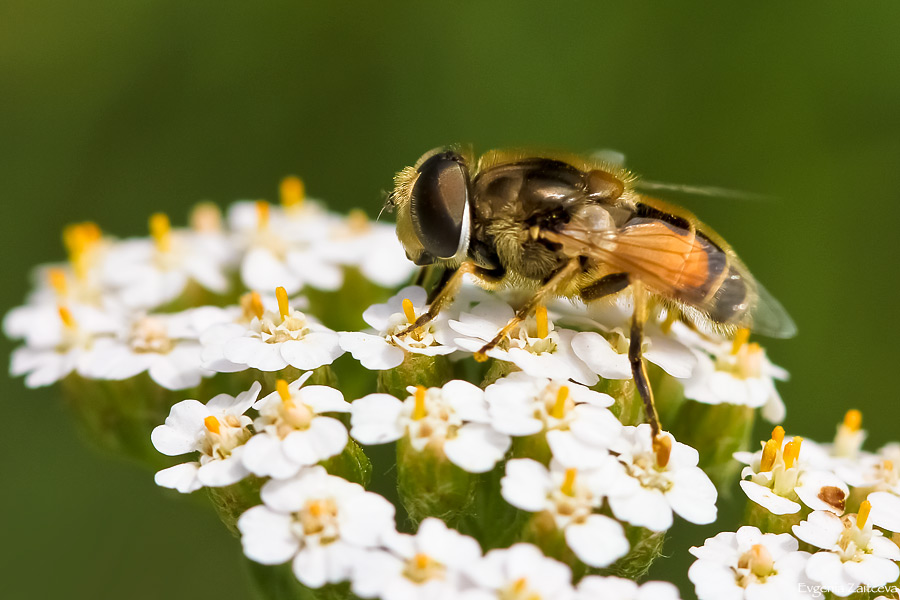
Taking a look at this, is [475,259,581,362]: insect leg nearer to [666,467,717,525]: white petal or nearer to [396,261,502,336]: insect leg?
[396,261,502,336]: insect leg

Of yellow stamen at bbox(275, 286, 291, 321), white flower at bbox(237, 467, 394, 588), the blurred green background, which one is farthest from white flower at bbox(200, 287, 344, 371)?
the blurred green background

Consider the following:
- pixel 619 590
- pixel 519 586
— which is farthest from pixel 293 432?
pixel 619 590

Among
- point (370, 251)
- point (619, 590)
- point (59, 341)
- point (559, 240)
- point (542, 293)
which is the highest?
point (559, 240)

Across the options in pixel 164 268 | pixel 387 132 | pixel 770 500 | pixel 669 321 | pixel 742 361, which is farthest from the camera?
pixel 387 132

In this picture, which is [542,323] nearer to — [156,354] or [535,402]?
[535,402]

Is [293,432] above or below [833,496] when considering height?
above

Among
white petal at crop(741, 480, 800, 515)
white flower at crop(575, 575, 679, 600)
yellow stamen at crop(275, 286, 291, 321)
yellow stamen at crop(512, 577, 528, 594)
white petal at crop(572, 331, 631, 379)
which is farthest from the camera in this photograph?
yellow stamen at crop(275, 286, 291, 321)
